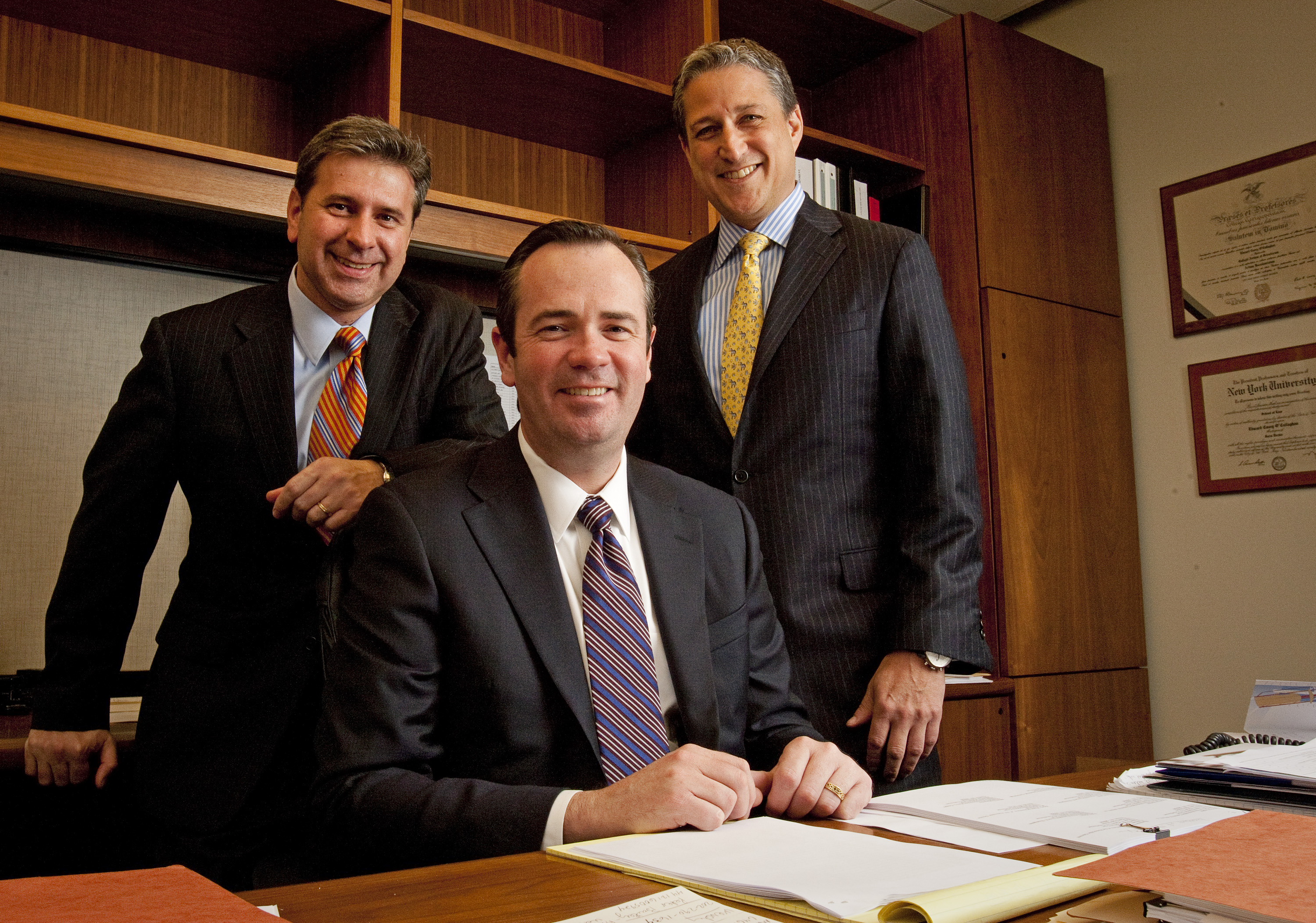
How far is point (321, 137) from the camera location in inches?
73.1

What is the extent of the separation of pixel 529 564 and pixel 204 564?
0.74 metres

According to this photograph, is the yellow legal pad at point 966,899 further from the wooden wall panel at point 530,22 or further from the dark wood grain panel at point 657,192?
the wooden wall panel at point 530,22

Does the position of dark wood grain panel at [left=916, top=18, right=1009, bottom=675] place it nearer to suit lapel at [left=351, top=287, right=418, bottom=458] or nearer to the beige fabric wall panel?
suit lapel at [left=351, top=287, right=418, bottom=458]

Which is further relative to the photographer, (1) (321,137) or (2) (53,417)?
(2) (53,417)

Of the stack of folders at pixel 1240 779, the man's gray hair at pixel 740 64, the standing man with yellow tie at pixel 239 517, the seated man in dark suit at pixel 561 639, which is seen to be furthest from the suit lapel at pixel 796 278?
the stack of folders at pixel 1240 779

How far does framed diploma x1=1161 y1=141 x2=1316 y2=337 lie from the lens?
2.91 metres

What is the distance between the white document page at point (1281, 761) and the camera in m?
1.13

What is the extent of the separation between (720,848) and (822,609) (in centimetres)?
91

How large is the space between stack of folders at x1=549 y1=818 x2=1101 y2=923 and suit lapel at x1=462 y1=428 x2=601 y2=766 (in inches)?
11.0

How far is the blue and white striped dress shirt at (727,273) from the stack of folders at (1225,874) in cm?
132

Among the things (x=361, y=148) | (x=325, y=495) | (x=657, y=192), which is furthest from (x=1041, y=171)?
(x=325, y=495)

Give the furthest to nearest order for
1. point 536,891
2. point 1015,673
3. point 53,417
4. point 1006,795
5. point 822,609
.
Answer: point 1015,673, point 53,417, point 822,609, point 1006,795, point 536,891

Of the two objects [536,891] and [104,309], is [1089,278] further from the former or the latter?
[536,891]

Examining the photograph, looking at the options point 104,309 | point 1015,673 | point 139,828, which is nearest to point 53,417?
point 104,309
